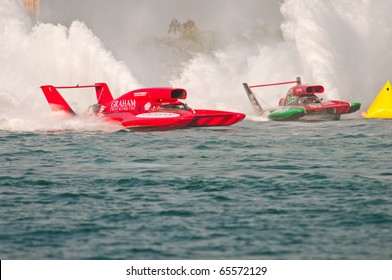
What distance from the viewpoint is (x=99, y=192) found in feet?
47.6

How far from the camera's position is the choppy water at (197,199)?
1067 cm

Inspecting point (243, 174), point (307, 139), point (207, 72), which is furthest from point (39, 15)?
point (243, 174)

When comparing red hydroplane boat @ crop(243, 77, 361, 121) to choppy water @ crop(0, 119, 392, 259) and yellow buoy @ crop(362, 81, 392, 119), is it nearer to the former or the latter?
yellow buoy @ crop(362, 81, 392, 119)

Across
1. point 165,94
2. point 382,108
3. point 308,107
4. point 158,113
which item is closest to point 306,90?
point 308,107

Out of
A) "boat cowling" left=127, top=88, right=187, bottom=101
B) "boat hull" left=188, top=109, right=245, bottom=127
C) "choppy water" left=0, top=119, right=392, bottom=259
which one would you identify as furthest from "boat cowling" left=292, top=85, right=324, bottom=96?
"choppy water" left=0, top=119, right=392, bottom=259

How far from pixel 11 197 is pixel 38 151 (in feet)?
22.4

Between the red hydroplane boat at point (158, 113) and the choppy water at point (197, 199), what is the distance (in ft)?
11.2

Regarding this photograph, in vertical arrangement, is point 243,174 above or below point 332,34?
below

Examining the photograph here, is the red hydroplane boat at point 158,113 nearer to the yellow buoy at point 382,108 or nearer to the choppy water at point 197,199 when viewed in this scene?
the choppy water at point 197,199

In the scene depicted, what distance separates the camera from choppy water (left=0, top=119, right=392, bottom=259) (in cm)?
1067

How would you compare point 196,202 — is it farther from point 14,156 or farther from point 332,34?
point 332,34

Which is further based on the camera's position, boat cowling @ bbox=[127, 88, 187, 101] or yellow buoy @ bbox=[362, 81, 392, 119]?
yellow buoy @ bbox=[362, 81, 392, 119]

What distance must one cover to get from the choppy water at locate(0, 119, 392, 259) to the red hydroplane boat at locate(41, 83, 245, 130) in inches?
135

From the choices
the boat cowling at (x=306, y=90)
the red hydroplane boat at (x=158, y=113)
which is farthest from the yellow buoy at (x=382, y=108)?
the red hydroplane boat at (x=158, y=113)
